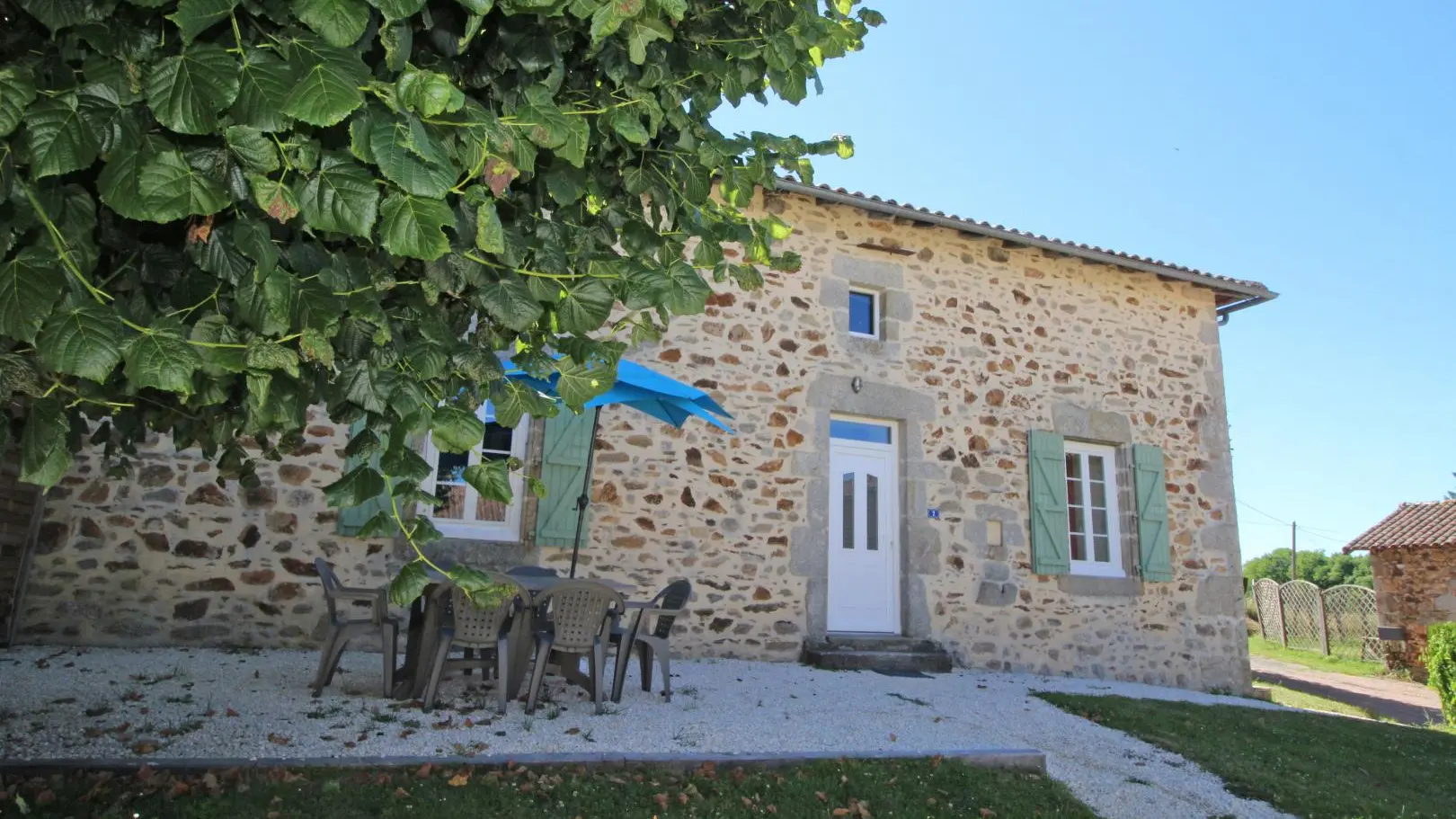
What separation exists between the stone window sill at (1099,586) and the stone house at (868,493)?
0.06ft

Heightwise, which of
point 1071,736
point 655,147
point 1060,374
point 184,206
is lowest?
point 1071,736

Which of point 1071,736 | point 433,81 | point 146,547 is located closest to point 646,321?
point 433,81

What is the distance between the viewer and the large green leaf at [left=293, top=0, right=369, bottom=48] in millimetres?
1197

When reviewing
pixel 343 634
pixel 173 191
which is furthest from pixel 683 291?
pixel 343 634

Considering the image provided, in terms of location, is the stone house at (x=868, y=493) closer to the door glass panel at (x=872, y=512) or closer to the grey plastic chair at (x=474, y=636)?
the door glass panel at (x=872, y=512)

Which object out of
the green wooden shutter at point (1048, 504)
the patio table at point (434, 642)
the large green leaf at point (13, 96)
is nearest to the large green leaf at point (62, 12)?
the large green leaf at point (13, 96)

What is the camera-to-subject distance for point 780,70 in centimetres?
198

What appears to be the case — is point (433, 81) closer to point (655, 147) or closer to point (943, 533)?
point (655, 147)

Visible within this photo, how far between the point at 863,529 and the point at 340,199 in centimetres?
676

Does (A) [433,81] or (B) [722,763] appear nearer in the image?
(A) [433,81]

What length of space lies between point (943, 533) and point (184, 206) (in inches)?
283

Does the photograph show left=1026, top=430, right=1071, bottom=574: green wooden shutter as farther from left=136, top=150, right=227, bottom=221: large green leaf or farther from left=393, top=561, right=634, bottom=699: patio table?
left=136, top=150, right=227, bottom=221: large green leaf

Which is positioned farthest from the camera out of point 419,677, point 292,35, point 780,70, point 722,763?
point 419,677

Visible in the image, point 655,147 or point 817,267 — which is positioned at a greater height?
point 817,267
